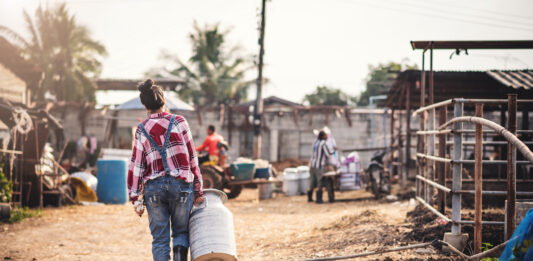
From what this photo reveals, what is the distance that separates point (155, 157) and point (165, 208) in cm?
43

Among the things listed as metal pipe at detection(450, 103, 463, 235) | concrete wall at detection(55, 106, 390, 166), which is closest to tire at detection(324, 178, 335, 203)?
metal pipe at detection(450, 103, 463, 235)

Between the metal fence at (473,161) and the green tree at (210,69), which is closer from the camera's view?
the metal fence at (473,161)

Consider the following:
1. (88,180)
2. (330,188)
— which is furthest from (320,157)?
(88,180)

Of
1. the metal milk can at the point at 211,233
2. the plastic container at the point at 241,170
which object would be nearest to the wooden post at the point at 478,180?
the metal milk can at the point at 211,233

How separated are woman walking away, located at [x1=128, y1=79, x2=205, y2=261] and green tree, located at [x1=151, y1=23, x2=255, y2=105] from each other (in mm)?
31782

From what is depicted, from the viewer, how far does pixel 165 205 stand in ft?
14.3

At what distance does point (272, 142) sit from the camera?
24422 mm

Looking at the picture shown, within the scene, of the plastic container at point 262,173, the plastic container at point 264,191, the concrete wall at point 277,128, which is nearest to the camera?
the plastic container at point 262,173

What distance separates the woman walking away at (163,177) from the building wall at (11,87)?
600 inches

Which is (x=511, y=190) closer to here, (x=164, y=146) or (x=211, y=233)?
(x=211, y=233)

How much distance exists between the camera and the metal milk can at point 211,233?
425 centimetres

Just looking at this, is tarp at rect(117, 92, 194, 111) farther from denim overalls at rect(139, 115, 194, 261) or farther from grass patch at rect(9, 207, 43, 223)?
denim overalls at rect(139, 115, 194, 261)

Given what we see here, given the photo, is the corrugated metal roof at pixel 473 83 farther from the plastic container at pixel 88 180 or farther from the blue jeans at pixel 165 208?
the blue jeans at pixel 165 208

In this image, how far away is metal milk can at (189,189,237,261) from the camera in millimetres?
4254
